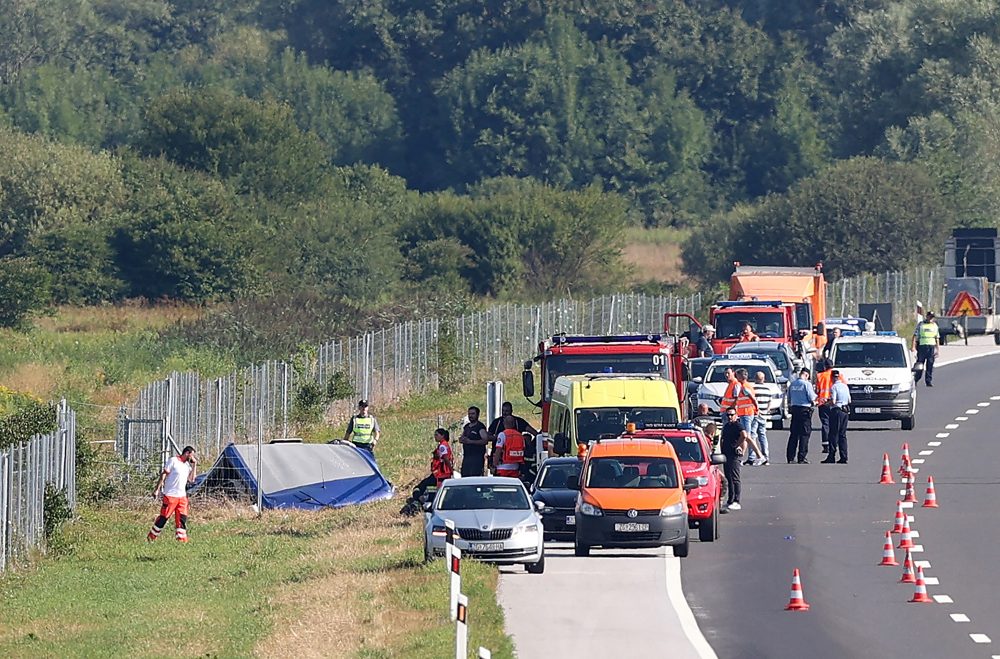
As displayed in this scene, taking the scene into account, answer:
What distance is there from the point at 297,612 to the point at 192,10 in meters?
126

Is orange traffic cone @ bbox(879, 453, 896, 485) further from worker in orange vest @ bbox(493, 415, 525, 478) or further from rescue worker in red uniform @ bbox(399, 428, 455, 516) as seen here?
rescue worker in red uniform @ bbox(399, 428, 455, 516)

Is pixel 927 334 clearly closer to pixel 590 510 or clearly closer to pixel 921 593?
pixel 590 510

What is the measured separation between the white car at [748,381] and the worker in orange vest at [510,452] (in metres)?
8.62

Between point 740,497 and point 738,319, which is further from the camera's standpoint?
point 738,319

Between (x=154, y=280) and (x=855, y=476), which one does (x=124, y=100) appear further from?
(x=855, y=476)

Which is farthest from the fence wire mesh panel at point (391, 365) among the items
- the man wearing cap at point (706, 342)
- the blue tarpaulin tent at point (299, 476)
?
the man wearing cap at point (706, 342)

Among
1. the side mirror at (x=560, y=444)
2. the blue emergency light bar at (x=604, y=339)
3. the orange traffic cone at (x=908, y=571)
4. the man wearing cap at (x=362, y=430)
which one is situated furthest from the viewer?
the blue emergency light bar at (x=604, y=339)

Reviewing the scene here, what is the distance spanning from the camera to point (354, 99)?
407 ft

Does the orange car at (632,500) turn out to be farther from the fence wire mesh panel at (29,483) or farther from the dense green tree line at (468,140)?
the dense green tree line at (468,140)

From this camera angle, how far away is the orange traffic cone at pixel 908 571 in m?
26.2

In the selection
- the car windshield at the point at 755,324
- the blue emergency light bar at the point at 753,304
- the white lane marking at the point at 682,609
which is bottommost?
the white lane marking at the point at 682,609

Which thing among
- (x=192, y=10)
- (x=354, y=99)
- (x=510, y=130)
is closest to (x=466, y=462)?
(x=510, y=130)

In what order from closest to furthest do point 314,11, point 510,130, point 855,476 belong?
point 855,476, point 510,130, point 314,11

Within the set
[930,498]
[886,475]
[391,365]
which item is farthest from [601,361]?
[391,365]
